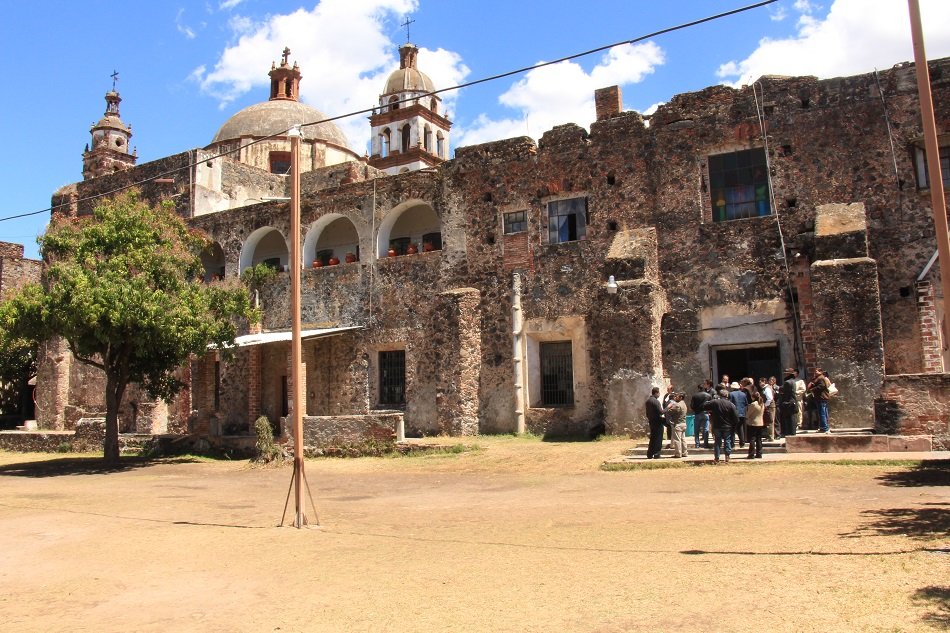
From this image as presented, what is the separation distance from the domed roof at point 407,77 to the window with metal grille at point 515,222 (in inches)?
991

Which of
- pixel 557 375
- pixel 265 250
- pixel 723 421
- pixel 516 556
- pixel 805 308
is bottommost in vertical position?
pixel 516 556

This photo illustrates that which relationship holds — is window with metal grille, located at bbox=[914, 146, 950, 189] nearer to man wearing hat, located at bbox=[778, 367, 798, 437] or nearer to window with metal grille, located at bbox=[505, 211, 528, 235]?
man wearing hat, located at bbox=[778, 367, 798, 437]

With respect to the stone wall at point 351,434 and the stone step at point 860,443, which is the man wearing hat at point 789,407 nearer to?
the stone step at point 860,443

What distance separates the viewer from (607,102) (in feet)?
66.9

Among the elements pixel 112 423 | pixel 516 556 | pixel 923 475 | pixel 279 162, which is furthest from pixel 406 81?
pixel 516 556

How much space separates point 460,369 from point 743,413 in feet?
27.3

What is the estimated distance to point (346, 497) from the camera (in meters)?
12.6

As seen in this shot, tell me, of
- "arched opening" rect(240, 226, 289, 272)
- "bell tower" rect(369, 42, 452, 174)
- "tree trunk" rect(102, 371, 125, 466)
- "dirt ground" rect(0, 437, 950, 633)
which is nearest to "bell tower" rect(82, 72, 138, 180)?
"bell tower" rect(369, 42, 452, 174)

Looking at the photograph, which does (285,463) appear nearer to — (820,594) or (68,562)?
(68,562)

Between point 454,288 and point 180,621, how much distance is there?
633 inches

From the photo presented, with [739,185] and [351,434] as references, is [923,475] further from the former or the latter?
[351,434]

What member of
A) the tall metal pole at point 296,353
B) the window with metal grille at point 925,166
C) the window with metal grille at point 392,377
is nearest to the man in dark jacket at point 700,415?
the window with metal grille at point 925,166

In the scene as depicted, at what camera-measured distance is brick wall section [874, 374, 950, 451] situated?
12.8 metres

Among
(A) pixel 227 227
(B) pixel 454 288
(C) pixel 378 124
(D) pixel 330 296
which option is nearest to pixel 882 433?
(B) pixel 454 288
